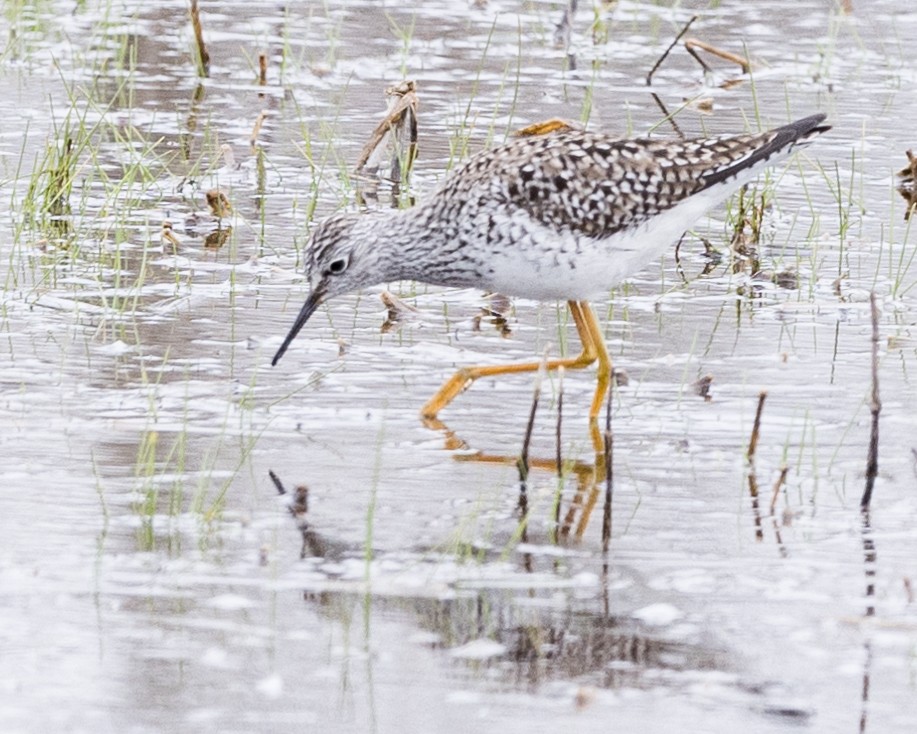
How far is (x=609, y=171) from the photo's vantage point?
7684mm

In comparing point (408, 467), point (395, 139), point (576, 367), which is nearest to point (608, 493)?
point (408, 467)

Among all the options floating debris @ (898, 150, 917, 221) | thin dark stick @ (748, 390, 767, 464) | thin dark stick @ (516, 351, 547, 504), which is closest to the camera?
thin dark stick @ (516, 351, 547, 504)

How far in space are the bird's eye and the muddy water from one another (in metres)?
0.46

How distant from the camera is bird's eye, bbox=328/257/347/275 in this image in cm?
748

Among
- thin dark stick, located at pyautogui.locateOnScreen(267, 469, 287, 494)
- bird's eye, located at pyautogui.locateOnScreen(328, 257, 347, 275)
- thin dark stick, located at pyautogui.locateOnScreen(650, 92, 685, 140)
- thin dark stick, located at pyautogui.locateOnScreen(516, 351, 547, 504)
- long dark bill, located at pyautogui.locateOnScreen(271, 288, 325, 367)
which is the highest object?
thin dark stick, located at pyautogui.locateOnScreen(650, 92, 685, 140)

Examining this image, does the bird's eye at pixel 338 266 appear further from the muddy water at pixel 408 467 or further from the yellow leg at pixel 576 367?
the yellow leg at pixel 576 367

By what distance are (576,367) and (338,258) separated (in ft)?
3.83

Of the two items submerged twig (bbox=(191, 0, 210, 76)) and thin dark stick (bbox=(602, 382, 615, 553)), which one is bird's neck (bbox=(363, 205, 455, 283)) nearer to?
thin dark stick (bbox=(602, 382, 615, 553))

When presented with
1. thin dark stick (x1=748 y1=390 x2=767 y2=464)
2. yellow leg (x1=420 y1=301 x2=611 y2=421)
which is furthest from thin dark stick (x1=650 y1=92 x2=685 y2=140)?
thin dark stick (x1=748 y1=390 x2=767 y2=464)

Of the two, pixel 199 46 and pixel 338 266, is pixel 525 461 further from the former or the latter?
pixel 199 46

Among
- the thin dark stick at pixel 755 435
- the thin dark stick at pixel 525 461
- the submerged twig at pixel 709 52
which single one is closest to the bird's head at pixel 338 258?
the thin dark stick at pixel 525 461

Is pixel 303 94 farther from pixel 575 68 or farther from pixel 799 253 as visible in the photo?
pixel 799 253

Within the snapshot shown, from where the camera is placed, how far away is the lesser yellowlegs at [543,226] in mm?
7352

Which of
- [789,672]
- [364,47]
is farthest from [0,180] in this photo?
[789,672]
